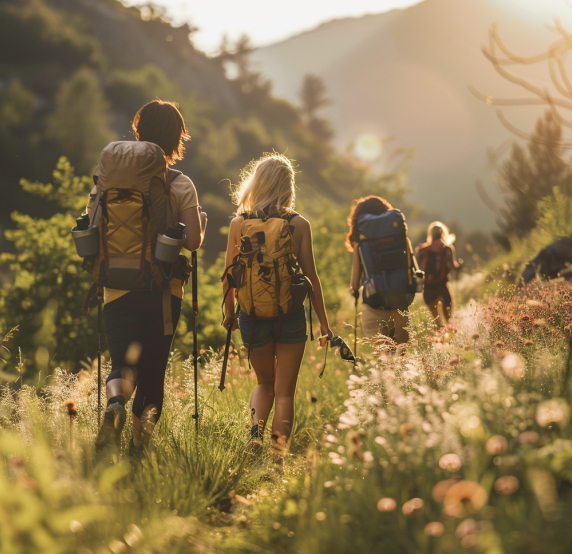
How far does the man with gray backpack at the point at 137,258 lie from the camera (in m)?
2.85

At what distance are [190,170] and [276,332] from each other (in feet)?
141

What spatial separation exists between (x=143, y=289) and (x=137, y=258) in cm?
18

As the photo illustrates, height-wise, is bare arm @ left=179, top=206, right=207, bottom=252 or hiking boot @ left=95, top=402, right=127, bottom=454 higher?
bare arm @ left=179, top=206, right=207, bottom=252

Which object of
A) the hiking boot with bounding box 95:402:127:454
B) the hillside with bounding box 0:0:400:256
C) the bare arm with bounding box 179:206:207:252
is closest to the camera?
the hiking boot with bounding box 95:402:127:454

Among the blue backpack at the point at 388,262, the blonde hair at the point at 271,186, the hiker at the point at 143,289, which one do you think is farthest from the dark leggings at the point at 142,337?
the blue backpack at the point at 388,262

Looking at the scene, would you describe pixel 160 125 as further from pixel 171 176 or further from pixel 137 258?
pixel 137 258

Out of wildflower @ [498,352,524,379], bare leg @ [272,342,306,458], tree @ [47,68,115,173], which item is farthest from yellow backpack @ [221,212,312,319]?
tree @ [47,68,115,173]

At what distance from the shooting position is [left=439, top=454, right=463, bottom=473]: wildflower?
5.98 ft

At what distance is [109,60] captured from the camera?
48.5m

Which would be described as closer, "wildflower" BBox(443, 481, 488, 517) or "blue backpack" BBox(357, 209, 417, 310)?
"wildflower" BBox(443, 481, 488, 517)

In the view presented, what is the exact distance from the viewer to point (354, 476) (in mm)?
2146

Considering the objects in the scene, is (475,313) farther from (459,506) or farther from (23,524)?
(23,524)

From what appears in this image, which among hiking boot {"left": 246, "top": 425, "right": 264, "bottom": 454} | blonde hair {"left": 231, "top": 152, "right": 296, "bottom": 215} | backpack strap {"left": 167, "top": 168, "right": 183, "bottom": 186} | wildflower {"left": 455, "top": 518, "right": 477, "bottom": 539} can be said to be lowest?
hiking boot {"left": 246, "top": 425, "right": 264, "bottom": 454}

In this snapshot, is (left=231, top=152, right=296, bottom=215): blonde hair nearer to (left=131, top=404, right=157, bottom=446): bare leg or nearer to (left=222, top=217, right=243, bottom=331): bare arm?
(left=222, top=217, right=243, bottom=331): bare arm
